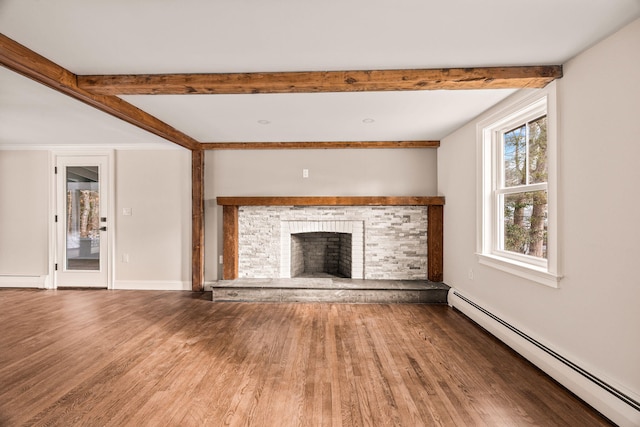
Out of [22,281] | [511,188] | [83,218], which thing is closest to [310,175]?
[511,188]

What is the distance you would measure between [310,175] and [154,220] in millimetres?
2446

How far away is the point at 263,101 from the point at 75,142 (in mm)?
3421

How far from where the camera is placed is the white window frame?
7.62ft

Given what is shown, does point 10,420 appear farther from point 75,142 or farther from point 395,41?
point 75,142

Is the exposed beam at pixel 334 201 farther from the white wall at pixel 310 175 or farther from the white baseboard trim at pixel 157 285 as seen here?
the white baseboard trim at pixel 157 285

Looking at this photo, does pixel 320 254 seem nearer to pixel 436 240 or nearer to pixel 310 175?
pixel 310 175

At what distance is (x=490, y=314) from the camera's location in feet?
10.4

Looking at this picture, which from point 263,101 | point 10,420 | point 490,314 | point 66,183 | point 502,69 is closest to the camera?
point 10,420

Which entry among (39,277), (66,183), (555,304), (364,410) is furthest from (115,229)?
(555,304)

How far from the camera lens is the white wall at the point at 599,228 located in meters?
1.74

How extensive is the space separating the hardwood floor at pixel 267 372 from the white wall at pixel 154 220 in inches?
42.2

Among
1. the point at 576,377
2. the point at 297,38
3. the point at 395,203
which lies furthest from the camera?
the point at 395,203

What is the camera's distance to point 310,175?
4.74m

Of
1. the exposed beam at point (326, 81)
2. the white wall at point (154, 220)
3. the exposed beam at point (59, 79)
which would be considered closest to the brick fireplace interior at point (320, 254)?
the white wall at point (154, 220)
